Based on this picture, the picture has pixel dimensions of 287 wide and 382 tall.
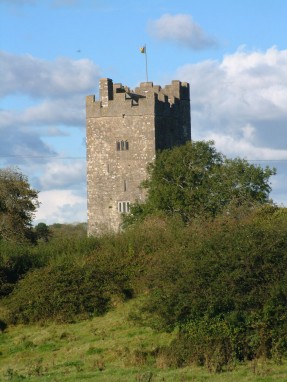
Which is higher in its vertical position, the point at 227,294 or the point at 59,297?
the point at 59,297

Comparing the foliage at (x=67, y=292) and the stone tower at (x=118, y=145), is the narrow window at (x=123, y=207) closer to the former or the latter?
the stone tower at (x=118, y=145)

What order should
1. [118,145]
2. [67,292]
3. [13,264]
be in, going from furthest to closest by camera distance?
1. [118,145]
2. [13,264]
3. [67,292]

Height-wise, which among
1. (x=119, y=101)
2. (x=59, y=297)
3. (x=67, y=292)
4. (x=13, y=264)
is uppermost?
(x=119, y=101)

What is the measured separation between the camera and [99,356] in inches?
1146

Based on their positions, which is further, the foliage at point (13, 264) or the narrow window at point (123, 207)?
the narrow window at point (123, 207)

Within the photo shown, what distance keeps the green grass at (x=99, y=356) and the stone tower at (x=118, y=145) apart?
3540 cm

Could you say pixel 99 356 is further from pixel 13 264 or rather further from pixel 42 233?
pixel 42 233

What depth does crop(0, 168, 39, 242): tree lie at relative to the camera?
209ft

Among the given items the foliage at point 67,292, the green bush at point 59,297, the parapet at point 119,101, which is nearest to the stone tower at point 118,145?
the parapet at point 119,101

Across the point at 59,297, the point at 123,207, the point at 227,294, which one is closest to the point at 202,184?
the point at 123,207

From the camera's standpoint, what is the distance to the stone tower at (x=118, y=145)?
71.3 metres

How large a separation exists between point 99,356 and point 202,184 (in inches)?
1275

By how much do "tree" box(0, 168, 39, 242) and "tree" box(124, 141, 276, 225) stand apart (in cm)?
681

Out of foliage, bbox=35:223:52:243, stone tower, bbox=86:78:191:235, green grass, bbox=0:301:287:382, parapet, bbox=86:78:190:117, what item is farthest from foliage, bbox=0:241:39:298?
parapet, bbox=86:78:190:117
